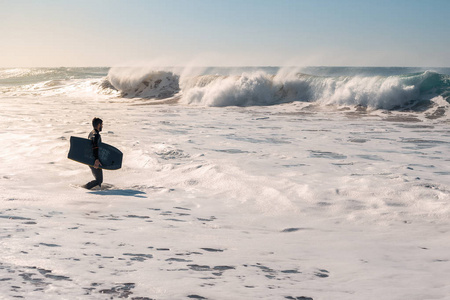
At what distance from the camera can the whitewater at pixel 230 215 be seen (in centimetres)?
324

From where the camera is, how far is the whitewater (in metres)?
3.24

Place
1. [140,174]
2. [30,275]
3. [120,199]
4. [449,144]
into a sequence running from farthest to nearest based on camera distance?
[449,144], [140,174], [120,199], [30,275]

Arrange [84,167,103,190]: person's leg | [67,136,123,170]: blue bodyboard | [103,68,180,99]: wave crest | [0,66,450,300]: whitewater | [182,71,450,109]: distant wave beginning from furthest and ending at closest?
[103,68,180,99]: wave crest < [182,71,450,109]: distant wave < [67,136,123,170]: blue bodyboard < [84,167,103,190]: person's leg < [0,66,450,300]: whitewater

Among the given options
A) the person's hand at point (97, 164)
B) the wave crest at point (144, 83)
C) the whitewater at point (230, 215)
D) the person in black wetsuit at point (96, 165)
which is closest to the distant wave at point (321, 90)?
the wave crest at point (144, 83)

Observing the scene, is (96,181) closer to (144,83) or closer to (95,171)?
(95,171)

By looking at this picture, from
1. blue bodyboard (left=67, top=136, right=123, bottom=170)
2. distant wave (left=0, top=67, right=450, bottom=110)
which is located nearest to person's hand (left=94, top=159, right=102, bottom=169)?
blue bodyboard (left=67, top=136, right=123, bottom=170)

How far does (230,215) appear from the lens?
17.5 ft

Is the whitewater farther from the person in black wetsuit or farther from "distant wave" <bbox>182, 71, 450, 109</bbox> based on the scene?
"distant wave" <bbox>182, 71, 450, 109</bbox>

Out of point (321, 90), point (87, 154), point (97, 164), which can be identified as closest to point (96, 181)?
point (97, 164)

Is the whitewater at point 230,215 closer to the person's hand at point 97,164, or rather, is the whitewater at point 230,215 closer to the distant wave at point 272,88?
the person's hand at point 97,164

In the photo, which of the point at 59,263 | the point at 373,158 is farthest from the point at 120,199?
the point at 373,158

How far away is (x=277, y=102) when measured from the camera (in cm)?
2250

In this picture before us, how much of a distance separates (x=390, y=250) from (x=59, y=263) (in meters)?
2.79

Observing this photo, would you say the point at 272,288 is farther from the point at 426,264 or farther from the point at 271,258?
the point at 426,264
